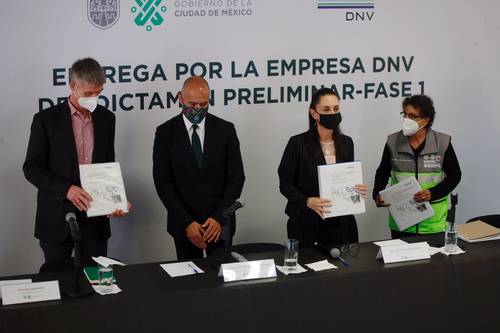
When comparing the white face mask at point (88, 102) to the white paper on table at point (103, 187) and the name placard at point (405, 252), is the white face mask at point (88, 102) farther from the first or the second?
the name placard at point (405, 252)

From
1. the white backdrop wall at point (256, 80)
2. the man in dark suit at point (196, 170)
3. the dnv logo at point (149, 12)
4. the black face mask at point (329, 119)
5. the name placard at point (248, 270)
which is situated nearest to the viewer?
the name placard at point (248, 270)

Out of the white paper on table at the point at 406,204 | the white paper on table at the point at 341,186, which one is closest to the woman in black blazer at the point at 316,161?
the white paper on table at the point at 341,186

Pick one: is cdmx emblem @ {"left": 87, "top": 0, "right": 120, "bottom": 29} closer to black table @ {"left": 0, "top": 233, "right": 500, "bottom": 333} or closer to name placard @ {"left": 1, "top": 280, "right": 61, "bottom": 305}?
black table @ {"left": 0, "top": 233, "right": 500, "bottom": 333}

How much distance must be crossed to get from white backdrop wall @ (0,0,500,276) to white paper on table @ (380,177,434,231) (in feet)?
3.14

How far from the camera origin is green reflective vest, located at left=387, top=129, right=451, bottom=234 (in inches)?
167

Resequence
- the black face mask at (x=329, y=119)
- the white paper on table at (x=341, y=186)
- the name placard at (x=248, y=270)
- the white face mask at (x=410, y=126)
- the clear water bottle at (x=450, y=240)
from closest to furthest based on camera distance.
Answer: the name placard at (x=248, y=270)
the clear water bottle at (x=450, y=240)
the white paper on table at (x=341, y=186)
the black face mask at (x=329, y=119)
the white face mask at (x=410, y=126)

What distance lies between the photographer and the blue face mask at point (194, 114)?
153 inches

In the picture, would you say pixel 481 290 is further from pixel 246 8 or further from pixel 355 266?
pixel 246 8

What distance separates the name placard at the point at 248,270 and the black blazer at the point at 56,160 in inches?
41.2

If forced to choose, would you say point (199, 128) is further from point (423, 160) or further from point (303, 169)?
point (423, 160)

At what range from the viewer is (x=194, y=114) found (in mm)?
3891

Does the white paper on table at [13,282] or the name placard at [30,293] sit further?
the white paper on table at [13,282]

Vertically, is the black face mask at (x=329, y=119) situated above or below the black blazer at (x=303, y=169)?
above

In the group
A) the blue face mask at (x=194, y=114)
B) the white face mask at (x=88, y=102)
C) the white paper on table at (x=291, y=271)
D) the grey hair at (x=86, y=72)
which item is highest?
the grey hair at (x=86, y=72)
